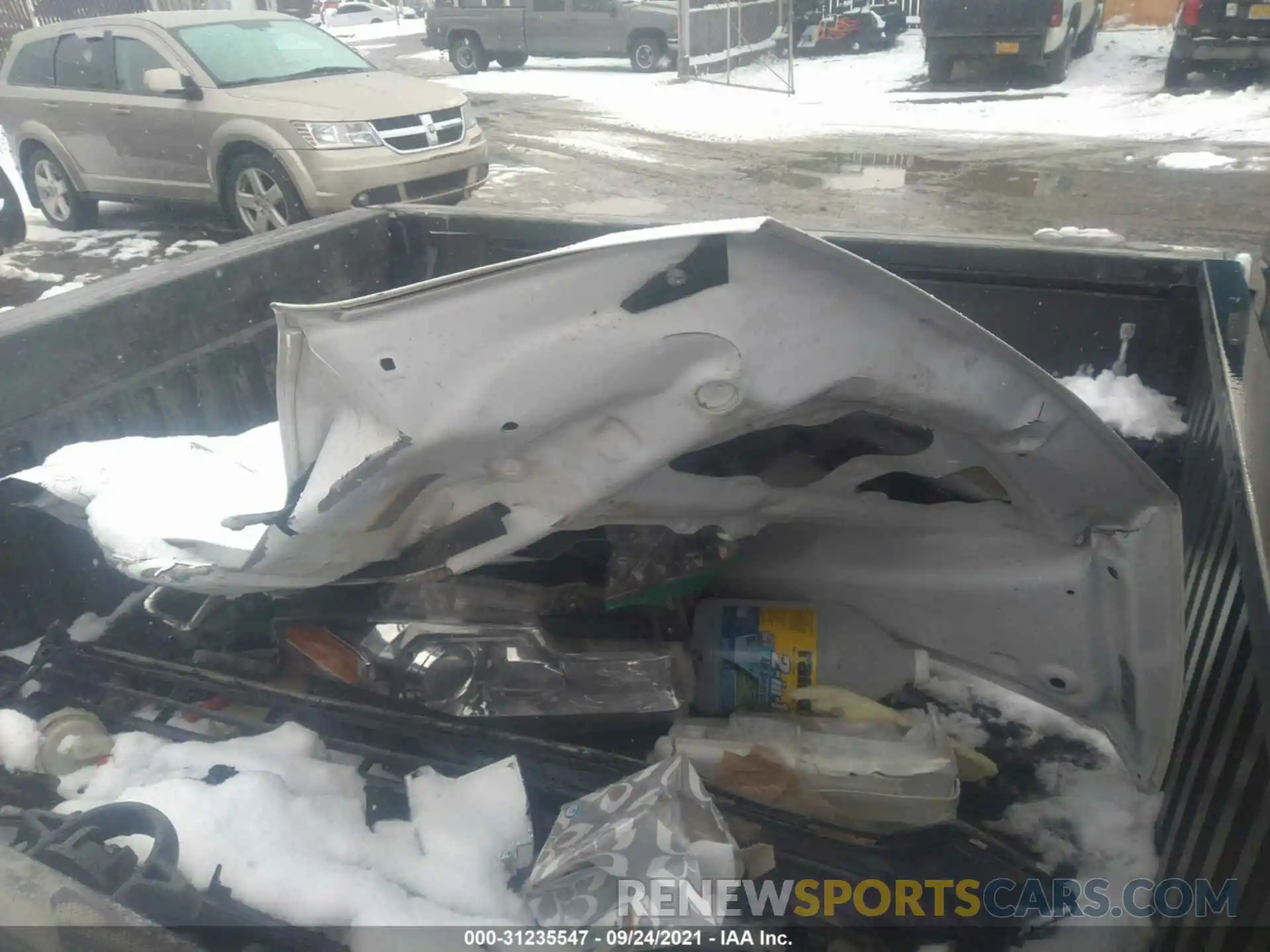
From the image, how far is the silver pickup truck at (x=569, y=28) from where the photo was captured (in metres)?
16.5

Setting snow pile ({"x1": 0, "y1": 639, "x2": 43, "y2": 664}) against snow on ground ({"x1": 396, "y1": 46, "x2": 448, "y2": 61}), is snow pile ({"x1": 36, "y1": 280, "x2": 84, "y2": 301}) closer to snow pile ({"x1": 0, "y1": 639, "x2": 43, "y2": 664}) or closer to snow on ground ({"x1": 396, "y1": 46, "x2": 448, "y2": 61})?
snow pile ({"x1": 0, "y1": 639, "x2": 43, "y2": 664})

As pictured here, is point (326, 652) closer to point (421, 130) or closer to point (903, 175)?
point (421, 130)

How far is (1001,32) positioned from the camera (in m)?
12.9

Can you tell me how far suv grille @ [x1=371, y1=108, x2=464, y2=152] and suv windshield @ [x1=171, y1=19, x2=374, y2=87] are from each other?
94cm

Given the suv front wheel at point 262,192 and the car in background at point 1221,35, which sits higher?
the car in background at point 1221,35

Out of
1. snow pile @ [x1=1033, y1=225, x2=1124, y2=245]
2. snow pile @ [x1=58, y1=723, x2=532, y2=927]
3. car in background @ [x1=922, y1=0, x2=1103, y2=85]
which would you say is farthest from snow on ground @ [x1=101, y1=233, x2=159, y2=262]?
car in background @ [x1=922, y1=0, x2=1103, y2=85]

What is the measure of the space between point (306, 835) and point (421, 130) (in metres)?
6.74

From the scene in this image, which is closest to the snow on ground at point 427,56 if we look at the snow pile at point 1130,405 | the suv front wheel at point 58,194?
the suv front wheel at point 58,194

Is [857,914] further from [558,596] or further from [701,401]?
[701,401]

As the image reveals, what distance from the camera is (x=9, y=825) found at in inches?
67.5

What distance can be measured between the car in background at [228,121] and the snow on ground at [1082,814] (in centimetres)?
609

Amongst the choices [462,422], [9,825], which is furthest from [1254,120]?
[9,825]

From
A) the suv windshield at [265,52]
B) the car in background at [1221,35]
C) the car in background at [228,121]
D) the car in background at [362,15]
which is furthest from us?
the car in background at [362,15]

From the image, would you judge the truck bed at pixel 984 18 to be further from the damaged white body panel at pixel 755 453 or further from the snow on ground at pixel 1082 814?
the damaged white body panel at pixel 755 453
